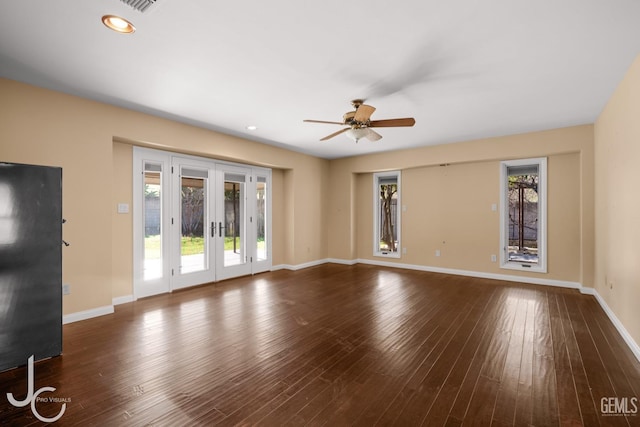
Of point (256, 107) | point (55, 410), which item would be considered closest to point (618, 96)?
point (256, 107)

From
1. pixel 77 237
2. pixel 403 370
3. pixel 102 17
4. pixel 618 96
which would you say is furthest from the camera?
pixel 77 237

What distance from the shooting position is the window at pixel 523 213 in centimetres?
529

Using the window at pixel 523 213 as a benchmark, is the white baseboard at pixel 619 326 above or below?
below

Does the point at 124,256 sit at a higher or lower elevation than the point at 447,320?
higher

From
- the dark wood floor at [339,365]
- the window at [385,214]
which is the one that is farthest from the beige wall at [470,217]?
the dark wood floor at [339,365]

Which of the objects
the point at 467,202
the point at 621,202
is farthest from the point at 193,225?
the point at 621,202

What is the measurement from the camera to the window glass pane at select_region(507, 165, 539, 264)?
20.8ft

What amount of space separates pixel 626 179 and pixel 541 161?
8.25 feet

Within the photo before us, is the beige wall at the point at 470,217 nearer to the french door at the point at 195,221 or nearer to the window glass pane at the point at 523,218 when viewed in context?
the window glass pane at the point at 523,218

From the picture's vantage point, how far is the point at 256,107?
3.91m

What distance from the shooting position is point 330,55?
2.64m

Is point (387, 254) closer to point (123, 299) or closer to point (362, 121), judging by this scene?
point (362, 121)

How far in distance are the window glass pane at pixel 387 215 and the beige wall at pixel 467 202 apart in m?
0.28

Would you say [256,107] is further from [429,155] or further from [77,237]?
[429,155]
